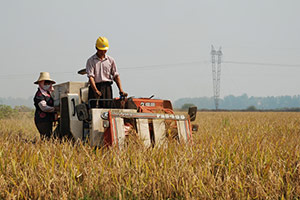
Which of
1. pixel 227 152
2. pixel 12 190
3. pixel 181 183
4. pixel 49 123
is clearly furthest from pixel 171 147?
pixel 49 123

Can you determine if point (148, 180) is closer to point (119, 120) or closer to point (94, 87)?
point (119, 120)

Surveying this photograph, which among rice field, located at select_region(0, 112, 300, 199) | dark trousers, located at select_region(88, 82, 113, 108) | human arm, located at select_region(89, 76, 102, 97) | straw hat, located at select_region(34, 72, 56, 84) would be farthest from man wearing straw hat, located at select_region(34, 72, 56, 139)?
rice field, located at select_region(0, 112, 300, 199)

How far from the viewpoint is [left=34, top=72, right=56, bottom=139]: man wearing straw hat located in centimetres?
650

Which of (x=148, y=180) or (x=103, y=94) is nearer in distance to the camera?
(x=148, y=180)

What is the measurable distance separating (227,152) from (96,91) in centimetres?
249

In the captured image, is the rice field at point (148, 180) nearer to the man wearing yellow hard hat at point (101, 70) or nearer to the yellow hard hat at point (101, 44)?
the man wearing yellow hard hat at point (101, 70)

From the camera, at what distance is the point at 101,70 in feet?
19.1

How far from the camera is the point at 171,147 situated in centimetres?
482

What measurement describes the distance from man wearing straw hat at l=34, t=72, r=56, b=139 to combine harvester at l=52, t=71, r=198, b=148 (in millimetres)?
281

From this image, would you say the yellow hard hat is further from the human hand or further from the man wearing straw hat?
the man wearing straw hat

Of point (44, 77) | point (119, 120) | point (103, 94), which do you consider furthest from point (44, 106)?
point (119, 120)

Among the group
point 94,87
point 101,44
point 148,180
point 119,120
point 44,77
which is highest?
point 101,44

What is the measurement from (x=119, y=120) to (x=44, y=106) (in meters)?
2.20

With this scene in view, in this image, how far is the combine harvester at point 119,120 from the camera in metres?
4.96
